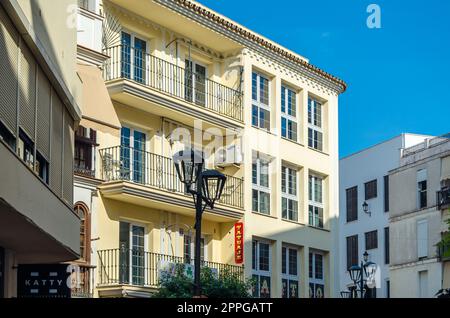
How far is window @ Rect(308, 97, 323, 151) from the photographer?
40031 mm

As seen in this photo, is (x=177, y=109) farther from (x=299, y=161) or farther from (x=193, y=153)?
(x=193, y=153)

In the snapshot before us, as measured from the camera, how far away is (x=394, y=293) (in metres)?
61.8

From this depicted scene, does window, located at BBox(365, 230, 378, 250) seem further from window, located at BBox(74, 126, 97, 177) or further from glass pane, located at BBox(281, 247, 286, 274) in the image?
window, located at BBox(74, 126, 97, 177)

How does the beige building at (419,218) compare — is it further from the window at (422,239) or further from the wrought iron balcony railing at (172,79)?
the wrought iron balcony railing at (172,79)

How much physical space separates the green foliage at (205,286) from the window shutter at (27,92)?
1400 centimetres

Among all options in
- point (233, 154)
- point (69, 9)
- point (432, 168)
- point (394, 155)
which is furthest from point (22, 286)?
point (394, 155)

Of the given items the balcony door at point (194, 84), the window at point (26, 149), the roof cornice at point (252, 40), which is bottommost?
the window at point (26, 149)

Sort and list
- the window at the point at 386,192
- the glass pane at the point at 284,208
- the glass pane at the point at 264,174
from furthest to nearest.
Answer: the window at the point at 386,192 → the glass pane at the point at 284,208 → the glass pane at the point at 264,174

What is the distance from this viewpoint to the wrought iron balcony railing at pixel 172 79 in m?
31.0

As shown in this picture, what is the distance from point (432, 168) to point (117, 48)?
3322 centimetres

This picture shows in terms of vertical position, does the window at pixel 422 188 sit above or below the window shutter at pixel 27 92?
above

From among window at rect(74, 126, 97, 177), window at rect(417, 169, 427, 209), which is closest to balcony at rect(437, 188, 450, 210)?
window at rect(417, 169, 427, 209)

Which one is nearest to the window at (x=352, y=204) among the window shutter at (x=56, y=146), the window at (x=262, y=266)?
the window at (x=262, y=266)

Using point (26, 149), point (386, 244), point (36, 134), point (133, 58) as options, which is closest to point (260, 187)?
point (133, 58)
